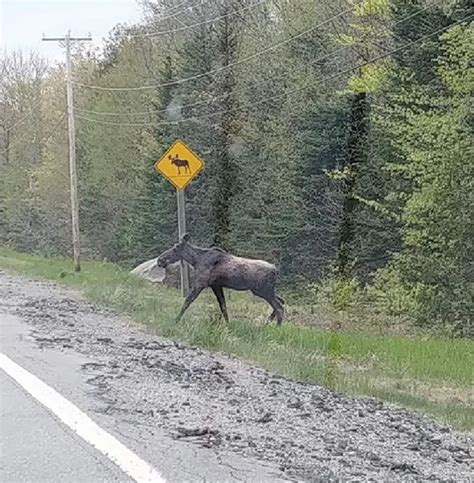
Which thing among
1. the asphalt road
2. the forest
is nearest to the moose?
the forest

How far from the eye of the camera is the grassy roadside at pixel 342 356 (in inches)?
472

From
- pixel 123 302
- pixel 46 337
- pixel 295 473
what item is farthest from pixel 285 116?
pixel 295 473

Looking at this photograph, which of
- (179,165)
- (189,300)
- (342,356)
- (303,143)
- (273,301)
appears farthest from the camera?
(303,143)

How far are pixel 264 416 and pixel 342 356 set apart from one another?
23.6 feet

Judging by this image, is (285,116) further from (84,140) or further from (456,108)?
(84,140)

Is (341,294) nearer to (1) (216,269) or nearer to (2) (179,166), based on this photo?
(2) (179,166)

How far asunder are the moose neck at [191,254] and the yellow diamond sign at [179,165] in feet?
10.2

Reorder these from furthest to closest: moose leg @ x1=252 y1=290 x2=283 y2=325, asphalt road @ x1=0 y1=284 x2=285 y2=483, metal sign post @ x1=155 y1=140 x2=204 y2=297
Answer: metal sign post @ x1=155 y1=140 x2=204 y2=297, moose leg @ x1=252 y1=290 x2=283 y2=325, asphalt road @ x1=0 y1=284 x2=285 y2=483

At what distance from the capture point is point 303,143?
3381 centimetres

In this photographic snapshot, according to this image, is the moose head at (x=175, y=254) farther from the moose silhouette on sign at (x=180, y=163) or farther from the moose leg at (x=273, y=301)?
the moose silhouette on sign at (x=180, y=163)

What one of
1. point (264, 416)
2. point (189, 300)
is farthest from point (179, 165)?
point (264, 416)

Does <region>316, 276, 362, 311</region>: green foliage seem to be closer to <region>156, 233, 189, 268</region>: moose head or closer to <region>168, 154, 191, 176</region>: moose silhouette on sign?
<region>168, 154, 191, 176</region>: moose silhouette on sign

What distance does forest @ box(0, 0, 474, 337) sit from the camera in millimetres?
25266

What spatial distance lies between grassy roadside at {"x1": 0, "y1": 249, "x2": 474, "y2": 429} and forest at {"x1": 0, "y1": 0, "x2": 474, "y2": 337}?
246 inches
